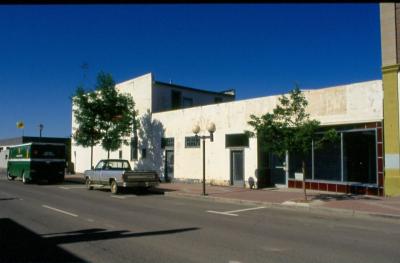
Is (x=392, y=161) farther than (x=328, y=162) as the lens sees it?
No

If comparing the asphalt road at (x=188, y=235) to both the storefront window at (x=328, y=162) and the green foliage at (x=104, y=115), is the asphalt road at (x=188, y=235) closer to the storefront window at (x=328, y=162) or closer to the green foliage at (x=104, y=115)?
the storefront window at (x=328, y=162)

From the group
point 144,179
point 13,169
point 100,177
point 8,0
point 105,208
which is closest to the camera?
point 8,0

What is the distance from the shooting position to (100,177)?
23500 mm

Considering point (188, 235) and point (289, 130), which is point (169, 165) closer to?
point (289, 130)

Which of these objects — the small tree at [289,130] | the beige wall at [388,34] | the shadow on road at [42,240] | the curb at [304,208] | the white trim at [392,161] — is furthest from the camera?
the beige wall at [388,34]

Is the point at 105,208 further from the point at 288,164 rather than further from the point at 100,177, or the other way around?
the point at 288,164

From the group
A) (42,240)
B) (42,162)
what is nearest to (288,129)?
(42,240)

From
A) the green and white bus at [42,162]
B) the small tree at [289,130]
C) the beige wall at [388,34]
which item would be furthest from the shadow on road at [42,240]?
the green and white bus at [42,162]

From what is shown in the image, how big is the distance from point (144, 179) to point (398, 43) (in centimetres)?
1294

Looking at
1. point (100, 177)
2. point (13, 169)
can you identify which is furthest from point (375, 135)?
point (13, 169)

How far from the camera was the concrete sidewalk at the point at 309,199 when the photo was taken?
14047 millimetres

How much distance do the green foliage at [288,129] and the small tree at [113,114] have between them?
1574 centimetres

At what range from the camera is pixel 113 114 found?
3161 cm

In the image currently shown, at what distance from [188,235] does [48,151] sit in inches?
896
